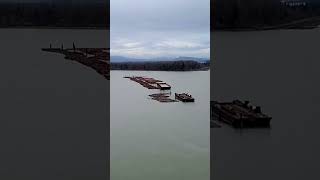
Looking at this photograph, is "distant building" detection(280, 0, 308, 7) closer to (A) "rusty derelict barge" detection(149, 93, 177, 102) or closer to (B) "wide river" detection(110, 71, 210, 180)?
(B) "wide river" detection(110, 71, 210, 180)

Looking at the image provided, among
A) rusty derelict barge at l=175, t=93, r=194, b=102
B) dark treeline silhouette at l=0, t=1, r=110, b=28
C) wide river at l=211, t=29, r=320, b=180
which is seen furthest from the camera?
rusty derelict barge at l=175, t=93, r=194, b=102

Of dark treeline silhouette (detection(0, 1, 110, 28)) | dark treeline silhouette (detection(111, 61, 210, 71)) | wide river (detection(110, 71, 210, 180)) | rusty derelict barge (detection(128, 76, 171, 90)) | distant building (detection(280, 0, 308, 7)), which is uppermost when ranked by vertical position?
distant building (detection(280, 0, 308, 7))

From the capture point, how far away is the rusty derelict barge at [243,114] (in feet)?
6.89

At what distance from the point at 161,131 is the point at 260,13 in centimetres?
92

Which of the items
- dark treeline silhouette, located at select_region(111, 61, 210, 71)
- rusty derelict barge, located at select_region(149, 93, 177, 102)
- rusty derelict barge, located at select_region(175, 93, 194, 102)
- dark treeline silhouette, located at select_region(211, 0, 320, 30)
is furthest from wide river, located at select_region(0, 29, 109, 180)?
dark treeline silhouette, located at select_region(211, 0, 320, 30)

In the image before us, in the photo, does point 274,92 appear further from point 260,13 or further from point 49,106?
point 49,106

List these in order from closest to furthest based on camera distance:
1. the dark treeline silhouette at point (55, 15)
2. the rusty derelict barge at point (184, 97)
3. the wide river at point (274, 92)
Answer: the dark treeline silhouette at point (55, 15) → the wide river at point (274, 92) → the rusty derelict barge at point (184, 97)

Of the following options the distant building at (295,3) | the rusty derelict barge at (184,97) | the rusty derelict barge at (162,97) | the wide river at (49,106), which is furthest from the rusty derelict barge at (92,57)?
the distant building at (295,3)

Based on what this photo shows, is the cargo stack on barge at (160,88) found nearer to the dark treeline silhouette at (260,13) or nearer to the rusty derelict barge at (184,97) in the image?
the rusty derelict barge at (184,97)

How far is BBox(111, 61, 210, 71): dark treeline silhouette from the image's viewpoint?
2100mm

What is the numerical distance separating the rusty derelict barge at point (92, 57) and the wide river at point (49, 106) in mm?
30

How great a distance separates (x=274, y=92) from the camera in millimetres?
2129

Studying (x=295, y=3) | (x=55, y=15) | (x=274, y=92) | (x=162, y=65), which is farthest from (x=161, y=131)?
(x=295, y=3)

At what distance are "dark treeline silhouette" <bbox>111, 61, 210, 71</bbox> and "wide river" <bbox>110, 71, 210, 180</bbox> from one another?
3 centimetres
